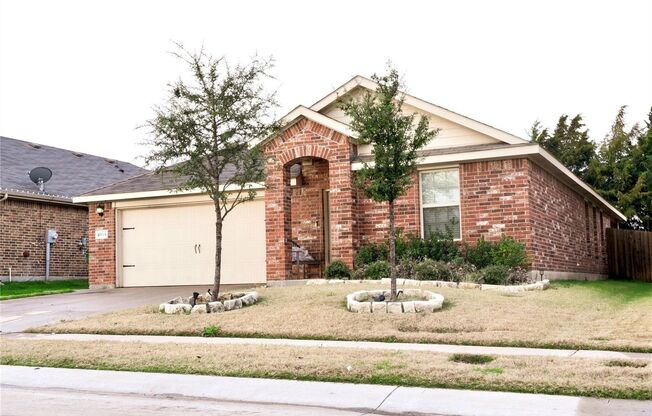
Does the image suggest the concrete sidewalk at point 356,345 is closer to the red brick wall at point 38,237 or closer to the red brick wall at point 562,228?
the red brick wall at point 562,228

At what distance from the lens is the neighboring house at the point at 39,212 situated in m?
21.1

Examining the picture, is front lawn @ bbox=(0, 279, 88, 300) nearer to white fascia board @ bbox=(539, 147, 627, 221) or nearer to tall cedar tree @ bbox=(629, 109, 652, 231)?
white fascia board @ bbox=(539, 147, 627, 221)

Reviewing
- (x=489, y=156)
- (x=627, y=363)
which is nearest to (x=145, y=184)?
(x=489, y=156)

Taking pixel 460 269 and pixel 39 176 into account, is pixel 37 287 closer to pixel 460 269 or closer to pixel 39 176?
pixel 39 176

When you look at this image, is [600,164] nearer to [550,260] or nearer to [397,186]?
[550,260]

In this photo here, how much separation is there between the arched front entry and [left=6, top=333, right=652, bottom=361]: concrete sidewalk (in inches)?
249

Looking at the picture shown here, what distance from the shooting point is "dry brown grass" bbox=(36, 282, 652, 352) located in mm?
9234

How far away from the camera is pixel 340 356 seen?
26.4ft

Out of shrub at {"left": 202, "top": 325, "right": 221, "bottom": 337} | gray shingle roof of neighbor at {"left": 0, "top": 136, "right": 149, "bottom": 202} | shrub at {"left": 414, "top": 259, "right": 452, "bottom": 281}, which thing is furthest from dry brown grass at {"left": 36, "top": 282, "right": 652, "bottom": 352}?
gray shingle roof of neighbor at {"left": 0, "top": 136, "right": 149, "bottom": 202}

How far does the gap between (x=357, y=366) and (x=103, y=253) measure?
1413 cm

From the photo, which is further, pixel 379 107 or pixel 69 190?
pixel 69 190

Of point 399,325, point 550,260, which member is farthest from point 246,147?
point 550,260

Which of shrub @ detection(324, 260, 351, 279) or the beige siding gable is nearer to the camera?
shrub @ detection(324, 260, 351, 279)

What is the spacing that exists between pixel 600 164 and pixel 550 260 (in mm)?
18954
